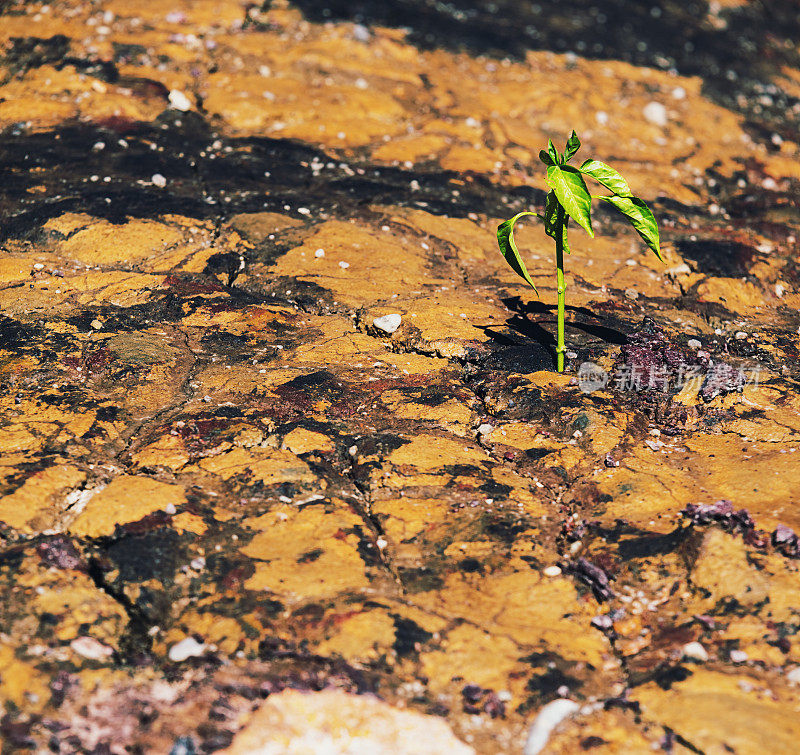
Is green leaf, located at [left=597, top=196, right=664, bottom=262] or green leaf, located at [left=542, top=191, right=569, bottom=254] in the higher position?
green leaf, located at [left=597, top=196, right=664, bottom=262]

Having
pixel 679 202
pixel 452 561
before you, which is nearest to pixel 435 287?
pixel 452 561

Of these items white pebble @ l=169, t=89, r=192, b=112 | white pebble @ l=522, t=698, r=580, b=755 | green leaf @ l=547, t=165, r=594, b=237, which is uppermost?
green leaf @ l=547, t=165, r=594, b=237

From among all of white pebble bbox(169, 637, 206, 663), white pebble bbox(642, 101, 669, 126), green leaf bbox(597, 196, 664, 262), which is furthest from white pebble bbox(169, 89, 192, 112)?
white pebble bbox(169, 637, 206, 663)

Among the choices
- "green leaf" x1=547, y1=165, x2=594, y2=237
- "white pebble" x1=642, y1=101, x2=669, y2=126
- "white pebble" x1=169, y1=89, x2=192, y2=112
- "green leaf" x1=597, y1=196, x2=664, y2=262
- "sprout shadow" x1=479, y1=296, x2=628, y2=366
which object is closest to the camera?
"green leaf" x1=547, y1=165, x2=594, y2=237

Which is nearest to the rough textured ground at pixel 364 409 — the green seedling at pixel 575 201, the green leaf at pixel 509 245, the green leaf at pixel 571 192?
the green leaf at pixel 509 245

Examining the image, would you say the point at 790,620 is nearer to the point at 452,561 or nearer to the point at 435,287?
the point at 452,561

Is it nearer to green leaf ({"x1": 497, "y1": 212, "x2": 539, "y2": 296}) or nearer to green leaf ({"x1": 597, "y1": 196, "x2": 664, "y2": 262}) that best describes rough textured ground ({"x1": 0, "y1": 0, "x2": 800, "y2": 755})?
green leaf ({"x1": 497, "y1": 212, "x2": 539, "y2": 296})

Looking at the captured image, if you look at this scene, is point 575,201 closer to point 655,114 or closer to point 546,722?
point 546,722

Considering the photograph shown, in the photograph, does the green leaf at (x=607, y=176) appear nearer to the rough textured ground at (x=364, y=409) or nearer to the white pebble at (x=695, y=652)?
the rough textured ground at (x=364, y=409)
